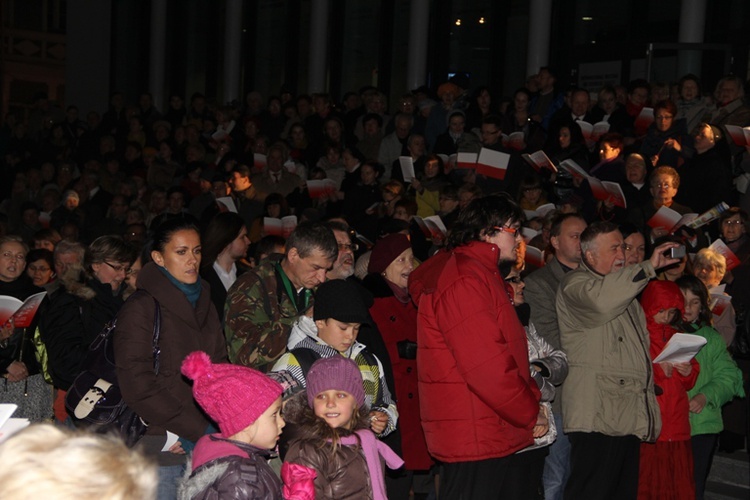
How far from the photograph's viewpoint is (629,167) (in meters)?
9.68

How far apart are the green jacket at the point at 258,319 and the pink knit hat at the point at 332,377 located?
50 cm

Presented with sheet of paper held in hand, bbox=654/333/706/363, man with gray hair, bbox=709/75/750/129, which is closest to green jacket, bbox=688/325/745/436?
sheet of paper held in hand, bbox=654/333/706/363

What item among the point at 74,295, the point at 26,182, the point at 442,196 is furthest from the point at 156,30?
the point at 74,295

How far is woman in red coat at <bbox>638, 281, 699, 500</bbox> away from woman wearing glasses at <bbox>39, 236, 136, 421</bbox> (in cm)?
313

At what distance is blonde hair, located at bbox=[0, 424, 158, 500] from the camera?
1.56m

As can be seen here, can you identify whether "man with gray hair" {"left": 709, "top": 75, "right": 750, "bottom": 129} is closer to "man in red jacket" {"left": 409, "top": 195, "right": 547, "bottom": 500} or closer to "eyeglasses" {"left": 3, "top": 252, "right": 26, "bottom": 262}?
"man in red jacket" {"left": 409, "top": 195, "right": 547, "bottom": 500}

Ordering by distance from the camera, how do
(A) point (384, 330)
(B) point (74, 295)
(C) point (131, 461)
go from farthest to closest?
1. (A) point (384, 330)
2. (B) point (74, 295)
3. (C) point (131, 461)

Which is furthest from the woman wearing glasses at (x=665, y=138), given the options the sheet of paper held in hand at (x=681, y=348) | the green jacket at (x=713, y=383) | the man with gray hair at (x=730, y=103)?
the sheet of paper held in hand at (x=681, y=348)

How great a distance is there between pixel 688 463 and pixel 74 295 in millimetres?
3801

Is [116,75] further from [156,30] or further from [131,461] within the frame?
[131,461]

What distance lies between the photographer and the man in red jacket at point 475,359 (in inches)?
177

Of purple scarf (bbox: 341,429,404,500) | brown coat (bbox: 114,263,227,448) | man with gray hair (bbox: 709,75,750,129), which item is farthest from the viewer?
man with gray hair (bbox: 709,75,750,129)

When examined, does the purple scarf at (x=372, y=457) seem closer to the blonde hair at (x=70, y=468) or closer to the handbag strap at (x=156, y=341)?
the handbag strap at (x=156, y=341)

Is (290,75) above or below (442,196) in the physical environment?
above
